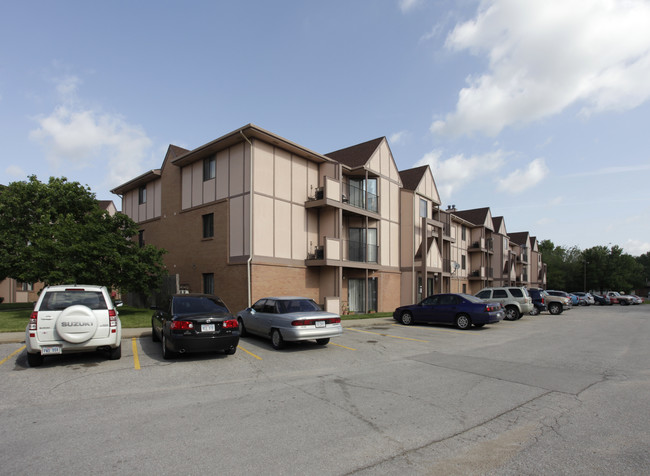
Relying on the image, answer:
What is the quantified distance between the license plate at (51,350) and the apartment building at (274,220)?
31.9 feet

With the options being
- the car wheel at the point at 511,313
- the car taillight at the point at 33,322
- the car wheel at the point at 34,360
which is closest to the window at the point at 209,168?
the car taillight at the point at 33,322

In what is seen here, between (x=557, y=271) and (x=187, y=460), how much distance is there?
87473 millimetres

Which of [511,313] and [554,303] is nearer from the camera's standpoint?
[511,313]

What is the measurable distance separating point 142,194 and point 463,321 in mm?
22838

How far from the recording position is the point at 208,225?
2100 cm

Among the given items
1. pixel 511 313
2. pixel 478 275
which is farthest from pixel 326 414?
pixel 478 275

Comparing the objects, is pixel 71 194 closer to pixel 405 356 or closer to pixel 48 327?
pixel 48 327

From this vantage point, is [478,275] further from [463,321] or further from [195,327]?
[195,327]

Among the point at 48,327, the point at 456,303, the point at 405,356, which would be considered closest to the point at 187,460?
the point at 48,327

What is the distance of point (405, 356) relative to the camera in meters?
10.1

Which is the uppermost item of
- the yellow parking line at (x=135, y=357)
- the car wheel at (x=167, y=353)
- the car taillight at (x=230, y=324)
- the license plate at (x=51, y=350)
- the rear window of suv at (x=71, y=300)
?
the rear window of suv at (x=71, y=300)

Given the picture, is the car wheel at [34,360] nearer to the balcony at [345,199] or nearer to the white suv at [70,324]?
the white suv at [70,324]

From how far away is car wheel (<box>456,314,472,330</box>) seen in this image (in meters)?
16.4

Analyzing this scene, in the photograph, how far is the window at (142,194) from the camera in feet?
89.2
